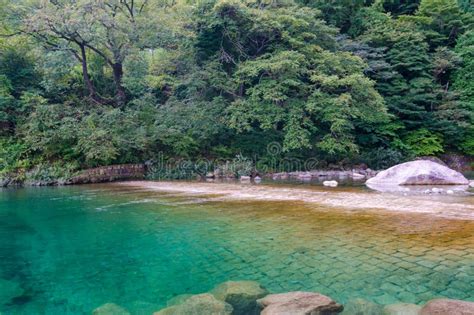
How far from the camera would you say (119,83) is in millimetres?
20297

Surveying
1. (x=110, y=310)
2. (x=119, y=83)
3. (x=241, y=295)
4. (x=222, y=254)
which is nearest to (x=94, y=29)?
(x=119, y=83)

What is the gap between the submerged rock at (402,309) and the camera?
332 cm

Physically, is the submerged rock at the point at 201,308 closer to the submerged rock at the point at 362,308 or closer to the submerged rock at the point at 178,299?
the submerged rock at the point at 178,299

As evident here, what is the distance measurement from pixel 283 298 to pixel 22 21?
18.9 meters

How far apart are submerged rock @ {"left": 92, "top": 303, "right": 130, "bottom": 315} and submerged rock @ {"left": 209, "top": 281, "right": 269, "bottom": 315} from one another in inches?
38.8

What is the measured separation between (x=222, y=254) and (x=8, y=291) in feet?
9.09

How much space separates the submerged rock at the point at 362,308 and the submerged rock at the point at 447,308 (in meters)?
0.41

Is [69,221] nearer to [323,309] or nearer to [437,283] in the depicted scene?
[323,309]

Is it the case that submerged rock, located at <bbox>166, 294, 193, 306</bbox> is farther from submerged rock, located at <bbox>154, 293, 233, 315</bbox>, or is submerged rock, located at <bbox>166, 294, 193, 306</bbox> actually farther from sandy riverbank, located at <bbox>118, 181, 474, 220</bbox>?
sandy riverbank, located at <bbox>118, 181, 474, 220</bbox>

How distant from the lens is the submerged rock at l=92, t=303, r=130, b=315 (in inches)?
143

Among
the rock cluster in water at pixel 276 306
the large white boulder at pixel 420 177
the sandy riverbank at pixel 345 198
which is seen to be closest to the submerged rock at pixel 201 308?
the rock cluster in water at pixel 276 306

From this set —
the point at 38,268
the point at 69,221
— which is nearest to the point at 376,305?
the point at 38,268

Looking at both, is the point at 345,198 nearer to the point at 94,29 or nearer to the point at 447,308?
the point at 447,308

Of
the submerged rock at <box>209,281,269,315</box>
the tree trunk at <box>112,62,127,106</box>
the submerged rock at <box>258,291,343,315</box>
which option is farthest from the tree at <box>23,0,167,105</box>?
the submerged rock at <box>258,291,343,315</box>
